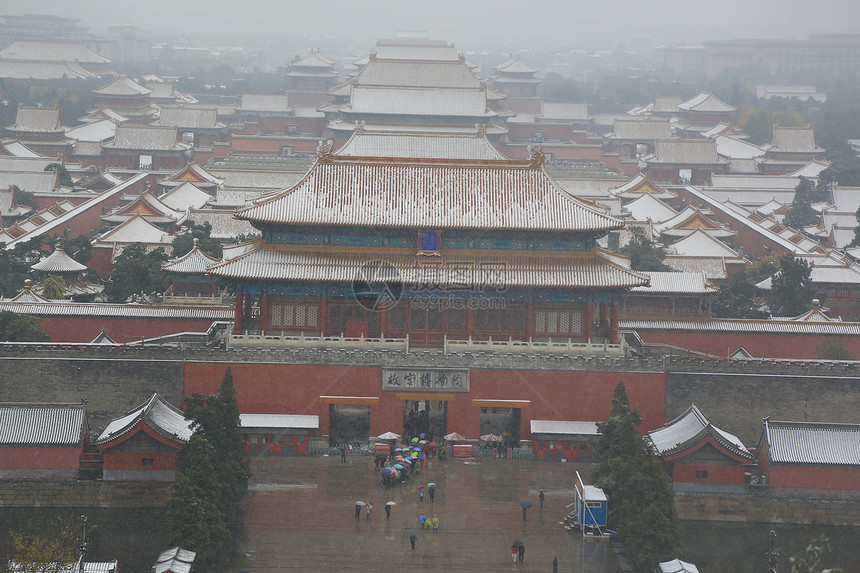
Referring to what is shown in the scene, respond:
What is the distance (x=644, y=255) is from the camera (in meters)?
48.6

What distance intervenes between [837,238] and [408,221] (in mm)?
30047

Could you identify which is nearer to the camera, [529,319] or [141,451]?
[141,451]

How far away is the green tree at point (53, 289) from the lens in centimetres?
4456

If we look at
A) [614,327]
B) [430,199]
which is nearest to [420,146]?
[430,199]

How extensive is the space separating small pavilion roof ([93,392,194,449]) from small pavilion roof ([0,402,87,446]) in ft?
2.30

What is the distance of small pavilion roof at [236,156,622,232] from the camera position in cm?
3712

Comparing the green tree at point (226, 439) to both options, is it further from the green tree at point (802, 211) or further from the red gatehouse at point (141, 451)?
the green tree at point (802, 211)

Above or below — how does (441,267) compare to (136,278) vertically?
above

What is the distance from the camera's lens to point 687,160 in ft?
261

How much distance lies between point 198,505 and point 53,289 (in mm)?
19506

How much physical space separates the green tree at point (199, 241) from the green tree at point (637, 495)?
66.7ft

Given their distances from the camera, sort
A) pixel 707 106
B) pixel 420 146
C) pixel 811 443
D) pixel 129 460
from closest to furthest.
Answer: pixel 129 460, pixel 811 443, pixel 420 146, pixel 707 106

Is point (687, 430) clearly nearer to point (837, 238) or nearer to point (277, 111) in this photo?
point (837, 238)

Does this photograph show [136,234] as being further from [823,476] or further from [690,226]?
[823,476]
